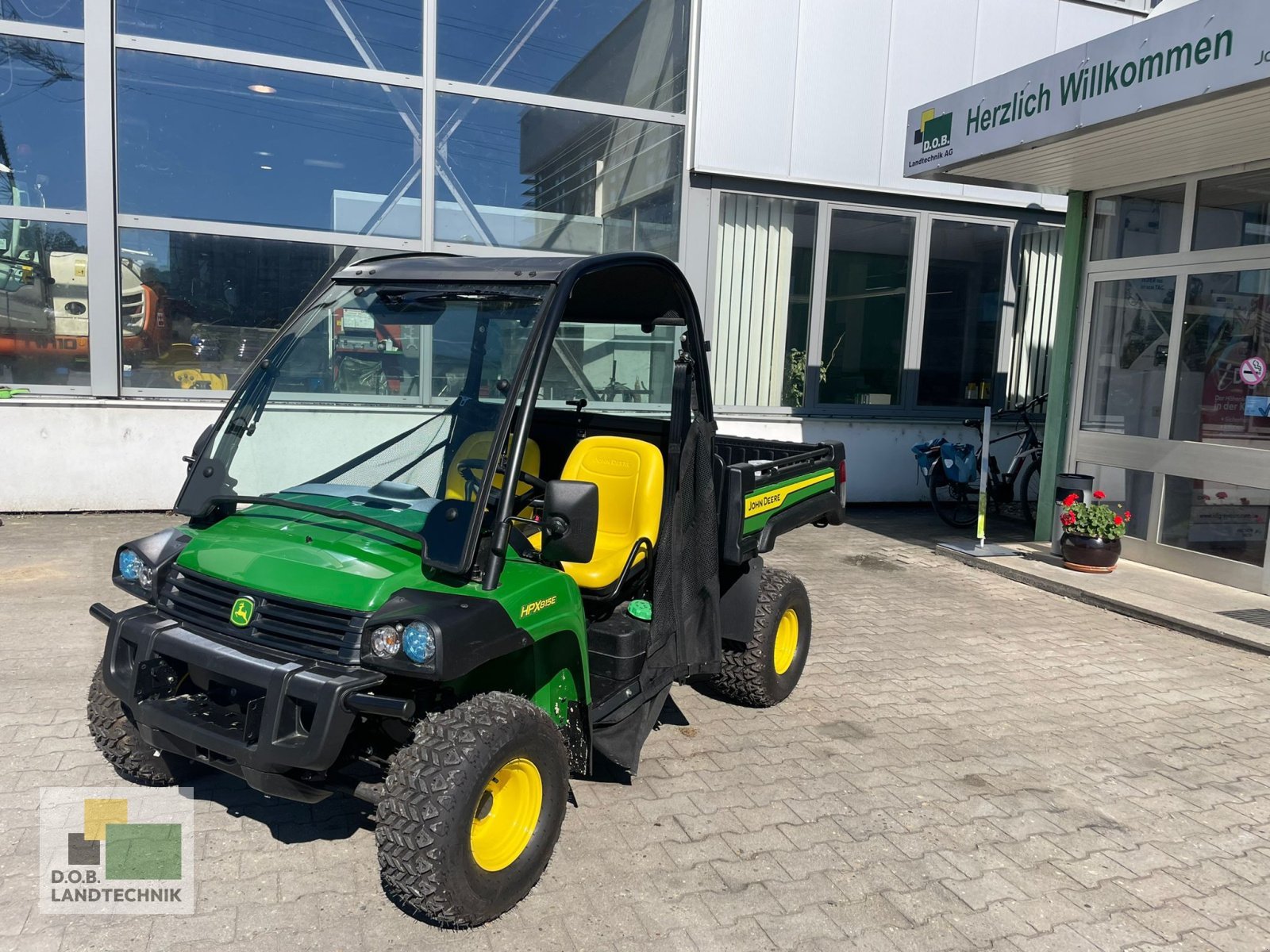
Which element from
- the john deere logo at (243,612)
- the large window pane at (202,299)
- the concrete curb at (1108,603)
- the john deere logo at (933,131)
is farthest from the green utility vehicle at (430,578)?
the large window pane at (202,299)

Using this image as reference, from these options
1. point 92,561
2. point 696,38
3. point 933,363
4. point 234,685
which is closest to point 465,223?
point 696,38

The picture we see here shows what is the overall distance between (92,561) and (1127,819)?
692 centimetres

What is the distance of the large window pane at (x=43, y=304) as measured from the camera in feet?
28.2

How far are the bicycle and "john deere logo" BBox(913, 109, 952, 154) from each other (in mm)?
3227

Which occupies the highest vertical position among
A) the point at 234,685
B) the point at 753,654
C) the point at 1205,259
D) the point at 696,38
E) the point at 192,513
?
the point at 696,38

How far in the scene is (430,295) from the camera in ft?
11.1

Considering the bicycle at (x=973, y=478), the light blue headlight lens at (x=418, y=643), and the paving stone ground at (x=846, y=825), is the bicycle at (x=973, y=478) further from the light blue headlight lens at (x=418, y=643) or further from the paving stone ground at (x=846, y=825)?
the light blue headlight lens at (x=418, y=643)

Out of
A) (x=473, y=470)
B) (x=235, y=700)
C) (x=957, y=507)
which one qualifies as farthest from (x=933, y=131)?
(x=235, y=700)

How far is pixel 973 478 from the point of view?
1020cm

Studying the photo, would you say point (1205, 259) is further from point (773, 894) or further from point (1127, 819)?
point (773, 894)

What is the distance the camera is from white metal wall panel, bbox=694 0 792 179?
10109mm

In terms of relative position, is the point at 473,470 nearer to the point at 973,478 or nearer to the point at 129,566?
the point at 129,566

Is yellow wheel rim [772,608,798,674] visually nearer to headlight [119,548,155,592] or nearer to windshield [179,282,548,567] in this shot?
windshield [179,282,548,567]

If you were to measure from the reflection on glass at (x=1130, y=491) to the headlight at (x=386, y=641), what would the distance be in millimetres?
7346
